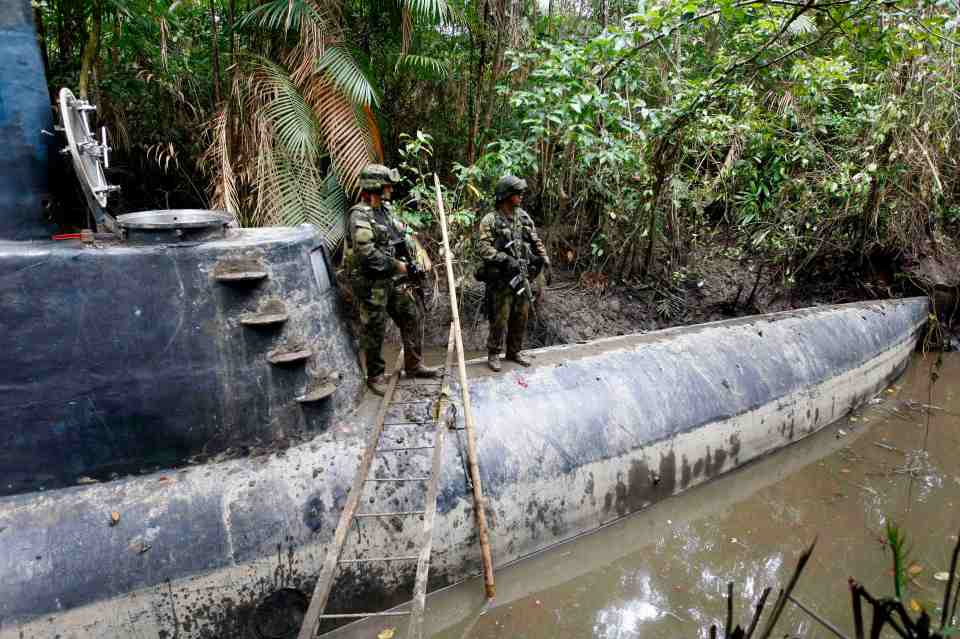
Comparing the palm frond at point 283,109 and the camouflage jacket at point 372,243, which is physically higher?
the palm frond at point 283,109

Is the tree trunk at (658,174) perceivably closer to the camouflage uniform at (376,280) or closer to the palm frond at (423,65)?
the palm frond at (423,65)

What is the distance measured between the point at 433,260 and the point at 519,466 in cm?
507

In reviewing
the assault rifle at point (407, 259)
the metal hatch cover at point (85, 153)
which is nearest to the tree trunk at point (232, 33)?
the metal hatch cover at point (85, 153)

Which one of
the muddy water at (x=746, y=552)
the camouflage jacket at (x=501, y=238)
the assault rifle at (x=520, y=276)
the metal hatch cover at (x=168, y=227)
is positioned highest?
the metal hatch cover at (x=168, y=227)

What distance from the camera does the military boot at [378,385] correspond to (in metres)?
5.50

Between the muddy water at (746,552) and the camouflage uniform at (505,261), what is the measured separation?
207 centimetres

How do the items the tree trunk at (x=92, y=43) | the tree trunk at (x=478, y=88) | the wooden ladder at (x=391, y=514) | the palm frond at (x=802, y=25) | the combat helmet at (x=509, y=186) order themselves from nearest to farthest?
the wooden ladder at (x=391, y=514) → the combat helmet at (x=509, y=186) → the tree trunk at (x=92, y=43) → the tree trunk at (x=478, y=88) → the palm frond at (x=802, y=25)

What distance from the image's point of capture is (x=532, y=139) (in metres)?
8.92

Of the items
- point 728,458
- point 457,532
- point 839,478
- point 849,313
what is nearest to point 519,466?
point 457,532

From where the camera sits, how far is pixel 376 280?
5.51 metres

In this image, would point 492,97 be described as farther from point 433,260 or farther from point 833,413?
point 833,413

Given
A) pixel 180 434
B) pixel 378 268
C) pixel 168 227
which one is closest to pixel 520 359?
pixel 378 268

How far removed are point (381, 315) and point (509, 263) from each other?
1341mm

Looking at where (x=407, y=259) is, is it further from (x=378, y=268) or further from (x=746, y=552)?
(x=746, y=552)
